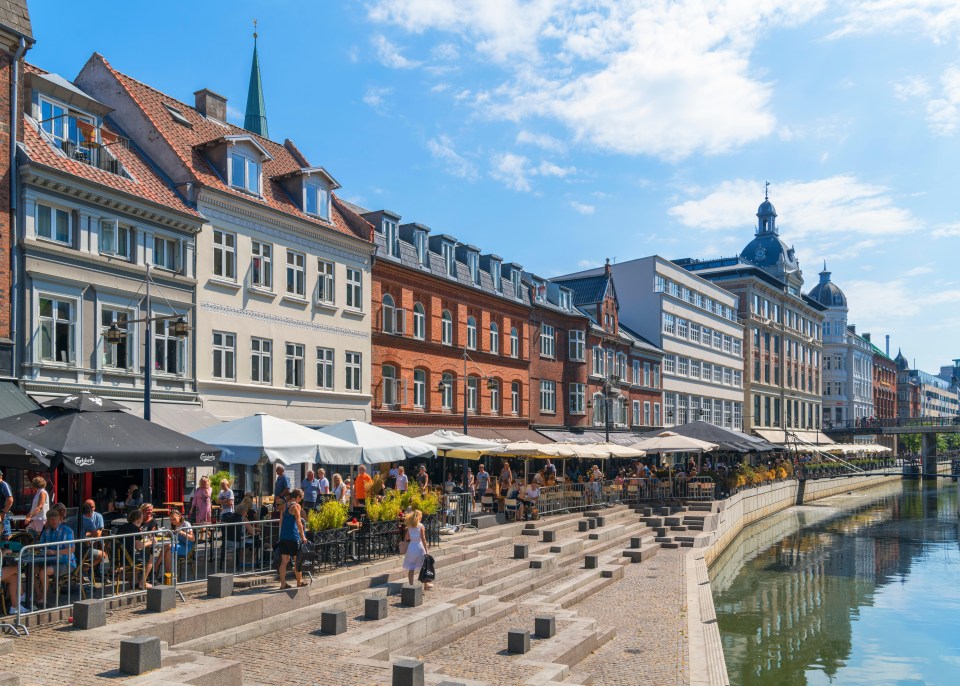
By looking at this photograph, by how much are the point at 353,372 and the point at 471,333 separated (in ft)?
28.2

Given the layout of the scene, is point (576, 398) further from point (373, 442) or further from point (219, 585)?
point (219, 585)

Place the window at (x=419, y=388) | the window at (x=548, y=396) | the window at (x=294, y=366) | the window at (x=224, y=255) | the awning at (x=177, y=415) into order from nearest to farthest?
the awning at (x=177, y=415) < the window at (x=224, y=255) < the window at (x=294, y=366) < the window at (x=419, y=388) < the window at (x=548, y=396)

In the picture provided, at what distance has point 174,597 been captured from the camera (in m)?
12.4

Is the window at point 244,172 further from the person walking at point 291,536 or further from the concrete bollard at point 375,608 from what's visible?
the concrete bollard at point 375,608

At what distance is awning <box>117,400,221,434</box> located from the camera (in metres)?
22.7

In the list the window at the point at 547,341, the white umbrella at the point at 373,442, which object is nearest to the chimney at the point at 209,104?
the white umbrella at the point at 373,442

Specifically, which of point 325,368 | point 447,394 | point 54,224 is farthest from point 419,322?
point 54,224

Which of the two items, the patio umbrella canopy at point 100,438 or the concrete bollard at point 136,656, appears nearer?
the concrete bollard at point 136,656

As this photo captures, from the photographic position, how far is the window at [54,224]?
21.4 m

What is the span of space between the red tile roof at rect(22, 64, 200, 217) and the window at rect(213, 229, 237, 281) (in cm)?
137

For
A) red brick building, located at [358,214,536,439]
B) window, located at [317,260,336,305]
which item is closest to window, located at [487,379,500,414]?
red brick building, located at [358,214,536,439]

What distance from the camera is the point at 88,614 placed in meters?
11.1

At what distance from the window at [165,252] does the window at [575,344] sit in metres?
26.4

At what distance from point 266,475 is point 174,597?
1566cm
